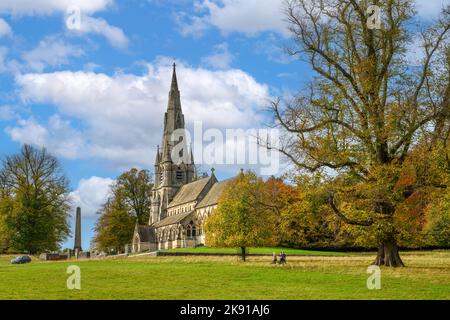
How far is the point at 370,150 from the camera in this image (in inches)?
1236

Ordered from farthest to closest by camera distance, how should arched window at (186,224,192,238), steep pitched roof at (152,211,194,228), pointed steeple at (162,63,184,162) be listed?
1. pointed steeple at (162,63,184,162)
2. steep pitched roof at (152,211,194,228)
3. arched window at (186,224,192,238)

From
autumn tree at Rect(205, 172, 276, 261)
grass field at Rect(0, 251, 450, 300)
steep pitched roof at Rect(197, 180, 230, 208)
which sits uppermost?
steep pitched roof at Rect(197, 180, 230, 208)

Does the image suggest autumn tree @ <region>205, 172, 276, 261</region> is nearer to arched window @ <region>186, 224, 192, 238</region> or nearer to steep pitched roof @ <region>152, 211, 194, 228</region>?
arched window @ <region>186, 224, 192, 238</region>

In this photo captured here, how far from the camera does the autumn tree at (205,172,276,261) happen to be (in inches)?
1687

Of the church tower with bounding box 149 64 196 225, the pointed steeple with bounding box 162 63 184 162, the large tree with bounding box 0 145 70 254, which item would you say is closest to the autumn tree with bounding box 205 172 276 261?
the large tree with bounding box 0 145 70 254

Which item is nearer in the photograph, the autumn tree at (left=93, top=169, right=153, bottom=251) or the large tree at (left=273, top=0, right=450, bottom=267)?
the large tree at (left=273, top=0, right=450, bottom=267)

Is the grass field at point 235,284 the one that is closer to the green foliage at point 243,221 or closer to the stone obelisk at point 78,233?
the green foliage at point 243,221

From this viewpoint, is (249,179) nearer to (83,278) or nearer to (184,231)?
(83,278)

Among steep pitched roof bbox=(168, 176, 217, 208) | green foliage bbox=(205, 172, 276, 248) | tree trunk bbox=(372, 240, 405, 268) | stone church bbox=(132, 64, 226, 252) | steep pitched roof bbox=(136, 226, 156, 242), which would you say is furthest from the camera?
steep pitched roof bbox=(168, 176, 217, 208)

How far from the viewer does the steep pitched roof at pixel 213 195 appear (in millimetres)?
89125

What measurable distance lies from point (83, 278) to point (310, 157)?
13.3 meters

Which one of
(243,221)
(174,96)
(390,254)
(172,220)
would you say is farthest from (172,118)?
(390,254)

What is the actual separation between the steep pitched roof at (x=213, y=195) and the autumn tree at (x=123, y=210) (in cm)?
1257
